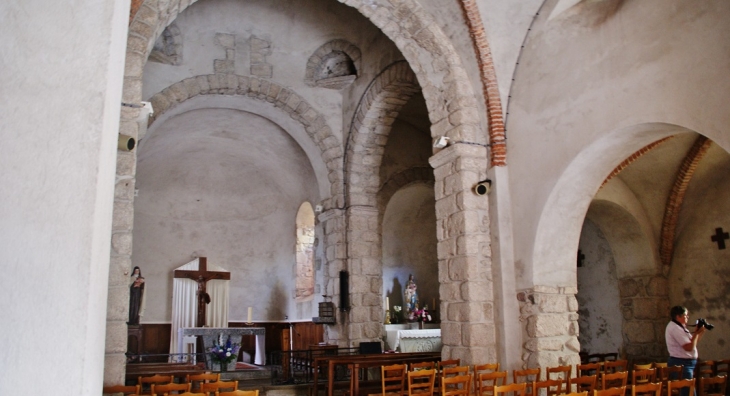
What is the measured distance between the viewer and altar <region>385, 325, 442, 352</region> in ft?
34.5

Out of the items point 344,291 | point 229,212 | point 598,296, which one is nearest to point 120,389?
point 344,291

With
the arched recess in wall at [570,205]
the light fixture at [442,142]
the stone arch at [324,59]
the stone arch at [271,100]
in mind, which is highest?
the stone arch at [324,59]

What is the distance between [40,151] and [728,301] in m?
9.05

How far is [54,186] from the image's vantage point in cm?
230

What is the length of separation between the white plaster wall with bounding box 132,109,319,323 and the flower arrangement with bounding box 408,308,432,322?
8.30 ft

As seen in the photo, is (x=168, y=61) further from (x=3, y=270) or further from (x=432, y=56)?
(x=3, y=270)

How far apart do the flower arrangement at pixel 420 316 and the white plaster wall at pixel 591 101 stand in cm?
505

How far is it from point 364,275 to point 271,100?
365cm

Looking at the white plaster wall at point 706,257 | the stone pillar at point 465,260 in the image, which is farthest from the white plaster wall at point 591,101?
the white plaster wall at point 706,257

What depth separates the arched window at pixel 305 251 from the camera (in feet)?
45.7

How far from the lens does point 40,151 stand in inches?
91.0

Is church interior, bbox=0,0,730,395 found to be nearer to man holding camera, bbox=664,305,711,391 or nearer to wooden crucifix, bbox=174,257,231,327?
wooden crucifix, bbox=174,257,231,327

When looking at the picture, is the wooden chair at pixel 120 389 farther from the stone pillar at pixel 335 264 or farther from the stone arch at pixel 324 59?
the stone arch at pixel 324 59

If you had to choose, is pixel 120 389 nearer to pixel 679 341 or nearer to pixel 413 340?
pixel 679 341
